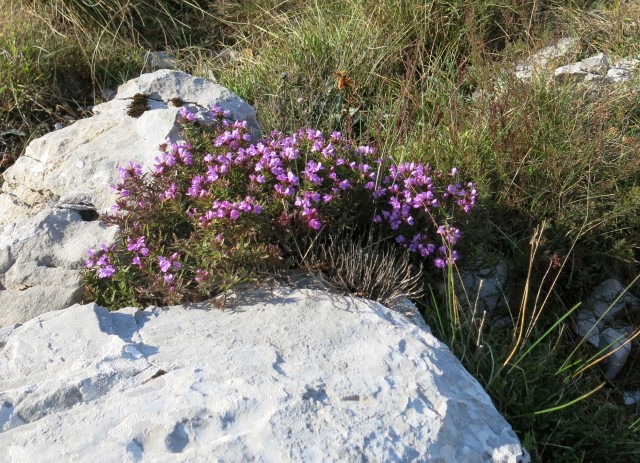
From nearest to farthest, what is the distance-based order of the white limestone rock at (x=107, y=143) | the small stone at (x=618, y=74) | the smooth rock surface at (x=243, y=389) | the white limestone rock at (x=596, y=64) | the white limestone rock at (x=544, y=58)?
the smooth rock surface at (x=243, y=389)
the white limestone rock at (x=107, y=143)
the white limestone rock at (x=544, y=58)
the small stone at (x=618, y=74)
the white limestone rock at (x=596, y=64)

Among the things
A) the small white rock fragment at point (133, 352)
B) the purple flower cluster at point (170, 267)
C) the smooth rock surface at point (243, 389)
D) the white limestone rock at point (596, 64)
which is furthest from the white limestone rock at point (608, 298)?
the small white rock fragment at point (133, 352)

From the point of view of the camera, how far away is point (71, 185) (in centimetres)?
347

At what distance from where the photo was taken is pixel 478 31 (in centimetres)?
515

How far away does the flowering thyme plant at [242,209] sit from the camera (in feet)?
8.80

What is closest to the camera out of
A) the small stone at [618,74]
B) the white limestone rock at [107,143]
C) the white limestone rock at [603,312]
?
the white limestone rock at [107,143]

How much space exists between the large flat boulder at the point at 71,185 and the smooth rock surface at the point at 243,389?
1.29 ft

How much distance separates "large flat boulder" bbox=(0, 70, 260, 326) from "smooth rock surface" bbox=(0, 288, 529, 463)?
Result: 15.5 inches

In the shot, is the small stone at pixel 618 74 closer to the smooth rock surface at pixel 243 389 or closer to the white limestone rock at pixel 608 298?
the white limestone rock at pixel 608 298

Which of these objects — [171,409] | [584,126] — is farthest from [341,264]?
[584,126]

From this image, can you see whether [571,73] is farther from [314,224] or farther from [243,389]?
[243,389]

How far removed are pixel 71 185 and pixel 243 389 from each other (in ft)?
5.89

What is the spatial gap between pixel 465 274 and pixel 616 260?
87 cm

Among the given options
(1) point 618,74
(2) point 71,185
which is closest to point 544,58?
(1) point 618,74

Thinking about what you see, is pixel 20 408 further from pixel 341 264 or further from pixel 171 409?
pixel 341 264
